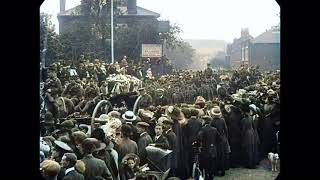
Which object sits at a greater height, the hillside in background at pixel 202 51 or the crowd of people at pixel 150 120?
the hillside in background at pixel 202 51

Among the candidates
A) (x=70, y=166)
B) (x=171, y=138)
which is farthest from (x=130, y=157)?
(x=70, y=166)

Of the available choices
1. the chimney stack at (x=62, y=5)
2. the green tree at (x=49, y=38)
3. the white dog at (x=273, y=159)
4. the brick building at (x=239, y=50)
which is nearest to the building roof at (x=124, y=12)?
the chimney stack at (x=62, y=5)

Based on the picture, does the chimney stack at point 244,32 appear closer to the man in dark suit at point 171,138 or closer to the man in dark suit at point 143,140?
the man in dark suit at point 171,138

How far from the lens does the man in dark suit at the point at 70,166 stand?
4539 mm

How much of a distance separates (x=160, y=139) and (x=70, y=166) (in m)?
0.96

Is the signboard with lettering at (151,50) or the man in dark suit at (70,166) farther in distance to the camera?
the signboard with lettering at (151,50)

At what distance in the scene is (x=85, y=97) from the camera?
4.72m

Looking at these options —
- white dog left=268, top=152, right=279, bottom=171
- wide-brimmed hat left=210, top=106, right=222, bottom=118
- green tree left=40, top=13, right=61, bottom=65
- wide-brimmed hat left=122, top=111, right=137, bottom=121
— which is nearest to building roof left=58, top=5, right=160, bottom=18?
green tree left=40, top=13, right=61, bottom=65

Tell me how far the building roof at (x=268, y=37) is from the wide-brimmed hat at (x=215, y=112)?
819 millimetres
